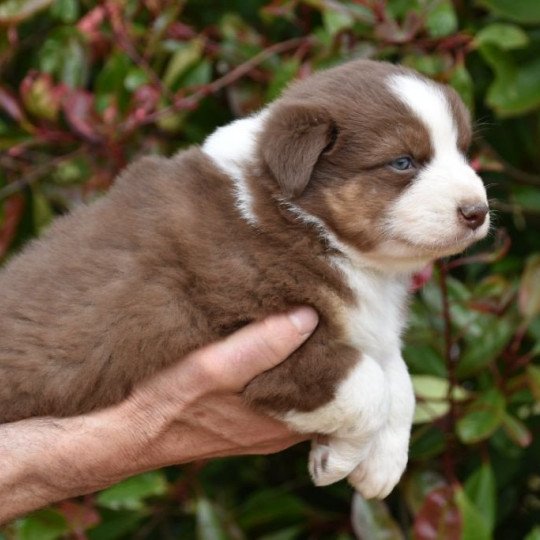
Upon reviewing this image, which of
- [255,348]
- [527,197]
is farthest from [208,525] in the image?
[527,197]

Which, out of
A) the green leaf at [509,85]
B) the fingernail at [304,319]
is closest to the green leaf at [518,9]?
the green leaf at [509,85]

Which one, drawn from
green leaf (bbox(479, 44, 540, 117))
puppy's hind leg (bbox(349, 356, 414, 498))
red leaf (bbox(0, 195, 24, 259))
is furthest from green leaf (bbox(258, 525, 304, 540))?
green leaf (bbox(479, 44, 540, 117))

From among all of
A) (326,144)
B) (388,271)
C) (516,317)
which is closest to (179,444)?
(388,271)

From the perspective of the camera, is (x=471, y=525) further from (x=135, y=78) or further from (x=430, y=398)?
(x=135, y=78)

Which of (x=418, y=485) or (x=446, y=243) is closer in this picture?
(x=446, y=243)

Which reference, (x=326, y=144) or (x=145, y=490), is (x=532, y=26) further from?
(x=145, y=490)

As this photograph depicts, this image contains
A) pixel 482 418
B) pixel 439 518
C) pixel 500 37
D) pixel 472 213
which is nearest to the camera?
pixel 472 213
